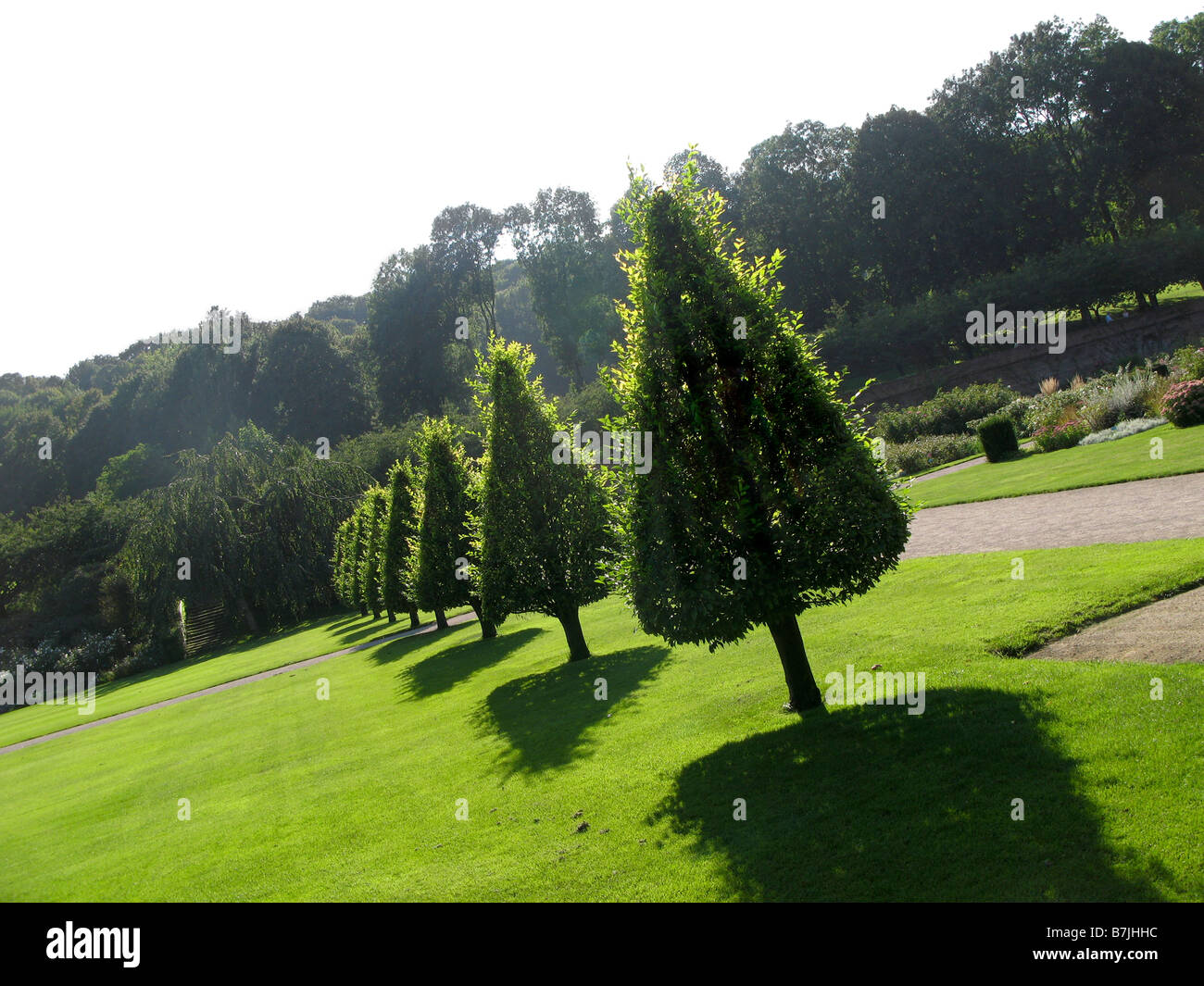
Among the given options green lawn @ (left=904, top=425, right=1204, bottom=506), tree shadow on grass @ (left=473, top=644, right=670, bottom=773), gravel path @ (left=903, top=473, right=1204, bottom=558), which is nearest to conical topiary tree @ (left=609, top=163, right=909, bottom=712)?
tree shadow on grass @ (left=473, top=644, right=670, bottom=773)

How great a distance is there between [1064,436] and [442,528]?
728 inches

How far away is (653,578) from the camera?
7629 mm

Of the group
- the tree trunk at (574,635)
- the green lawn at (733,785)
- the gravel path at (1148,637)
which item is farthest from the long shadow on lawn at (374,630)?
the gravel path at (1148,637)

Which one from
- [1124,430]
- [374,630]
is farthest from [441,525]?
[1124,430]

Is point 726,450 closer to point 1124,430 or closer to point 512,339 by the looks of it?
point 1124,430

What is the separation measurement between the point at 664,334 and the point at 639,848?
435 cm

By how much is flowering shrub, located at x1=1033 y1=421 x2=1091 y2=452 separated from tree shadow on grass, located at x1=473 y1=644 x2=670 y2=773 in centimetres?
1721

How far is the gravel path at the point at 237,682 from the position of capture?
76.9 feet

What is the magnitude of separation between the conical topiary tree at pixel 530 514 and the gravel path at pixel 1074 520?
→ 5.84m

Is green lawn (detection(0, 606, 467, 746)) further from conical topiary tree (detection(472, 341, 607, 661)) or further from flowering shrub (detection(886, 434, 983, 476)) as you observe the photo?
flowering shrub (detection(886, 434, 983, 476))

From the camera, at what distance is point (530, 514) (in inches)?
589

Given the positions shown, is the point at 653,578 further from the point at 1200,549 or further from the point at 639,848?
the point at 1200,549
